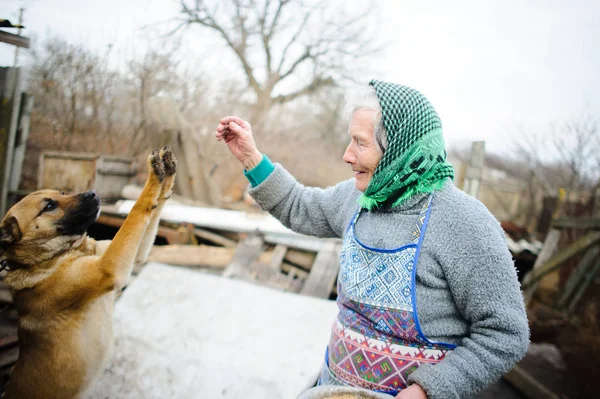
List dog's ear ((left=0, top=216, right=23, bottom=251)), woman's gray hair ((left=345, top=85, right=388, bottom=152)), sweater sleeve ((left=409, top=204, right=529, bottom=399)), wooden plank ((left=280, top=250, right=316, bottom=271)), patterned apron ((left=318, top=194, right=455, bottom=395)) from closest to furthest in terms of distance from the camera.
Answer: sweater sleeve ((left=409, top=204, right=529, bottom=399))
patterned apron ((left=318, top=194, right=455, bottom=395))
woman's gray hair ((left=345, top=85, right=388, bottom=152))
dog's ear ((left=0, top=216, right=23, bottom=251))
wooden plank ((left=280, top=250, right=316, bottom=271))

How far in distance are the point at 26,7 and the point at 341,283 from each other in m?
2.72

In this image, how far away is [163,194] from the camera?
2.15m

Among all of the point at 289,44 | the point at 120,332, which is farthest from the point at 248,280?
Result: the point at 289,44

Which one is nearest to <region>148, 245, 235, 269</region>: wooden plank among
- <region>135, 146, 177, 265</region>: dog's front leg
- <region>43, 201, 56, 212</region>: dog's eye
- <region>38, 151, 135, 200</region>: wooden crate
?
<region>38, 151, 135, 200</region>: wooden crate

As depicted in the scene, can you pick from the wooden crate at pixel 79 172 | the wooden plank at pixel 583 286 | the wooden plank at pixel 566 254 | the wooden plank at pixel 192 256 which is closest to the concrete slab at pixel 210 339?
the wooden plank at pixel 192 256

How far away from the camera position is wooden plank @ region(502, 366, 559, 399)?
3945 mm

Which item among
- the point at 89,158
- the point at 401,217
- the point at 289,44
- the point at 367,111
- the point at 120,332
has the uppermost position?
the point at 289,44

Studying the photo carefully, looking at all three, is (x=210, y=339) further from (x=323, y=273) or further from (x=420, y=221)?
(x=420, y=221)

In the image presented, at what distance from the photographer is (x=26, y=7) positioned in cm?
239

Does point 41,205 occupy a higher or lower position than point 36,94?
lower

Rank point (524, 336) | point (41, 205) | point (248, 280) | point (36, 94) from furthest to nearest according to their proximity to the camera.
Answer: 1. point (36, 94)
2. point (248, 280)
3. point (41, 205)
4. point (524, 336)

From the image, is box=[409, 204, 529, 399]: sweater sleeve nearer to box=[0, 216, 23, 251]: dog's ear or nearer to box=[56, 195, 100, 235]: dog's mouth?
box=[56, 195, 100, 235]: dog's mouth

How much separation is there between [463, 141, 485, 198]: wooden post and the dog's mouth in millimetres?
4756

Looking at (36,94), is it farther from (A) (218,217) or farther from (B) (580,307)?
(B) (580,307)
